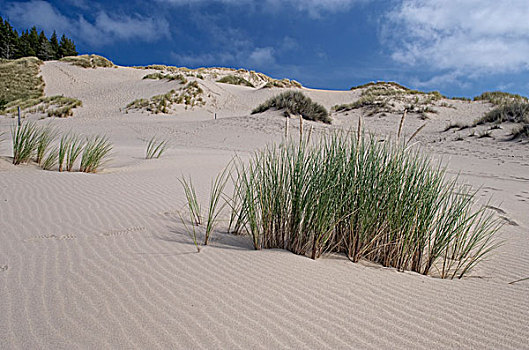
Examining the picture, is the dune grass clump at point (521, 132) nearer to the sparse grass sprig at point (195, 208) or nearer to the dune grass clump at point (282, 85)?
the sparse grass sprig at point (195, 208)

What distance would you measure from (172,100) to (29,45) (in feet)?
133

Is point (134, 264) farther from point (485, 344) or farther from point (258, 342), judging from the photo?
point (485, 344)

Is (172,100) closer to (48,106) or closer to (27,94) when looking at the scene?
(48,106)

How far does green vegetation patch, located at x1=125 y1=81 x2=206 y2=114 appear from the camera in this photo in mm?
21047

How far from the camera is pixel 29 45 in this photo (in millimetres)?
47469

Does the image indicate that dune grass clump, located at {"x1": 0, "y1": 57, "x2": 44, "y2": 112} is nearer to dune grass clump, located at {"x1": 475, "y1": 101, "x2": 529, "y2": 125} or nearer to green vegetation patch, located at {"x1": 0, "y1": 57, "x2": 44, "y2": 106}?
green vegetation patch, located at {"x1": 0, "y1": 57, "x2": 44, "y2": 106}

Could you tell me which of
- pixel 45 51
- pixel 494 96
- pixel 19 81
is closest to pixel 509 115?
pixel 494 96

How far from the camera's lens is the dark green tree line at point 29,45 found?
46594 millimetres

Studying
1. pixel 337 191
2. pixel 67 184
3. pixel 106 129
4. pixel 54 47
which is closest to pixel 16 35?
pixel 54 47

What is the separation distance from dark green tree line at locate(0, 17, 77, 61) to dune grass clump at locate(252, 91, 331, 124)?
46501 millimetres

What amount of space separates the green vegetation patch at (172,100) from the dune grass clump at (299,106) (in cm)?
752

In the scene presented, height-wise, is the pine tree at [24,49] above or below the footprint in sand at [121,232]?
above

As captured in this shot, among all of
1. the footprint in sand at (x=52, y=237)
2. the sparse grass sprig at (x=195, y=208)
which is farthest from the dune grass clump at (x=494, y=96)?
the footprint in sand at (x=52, y=237)

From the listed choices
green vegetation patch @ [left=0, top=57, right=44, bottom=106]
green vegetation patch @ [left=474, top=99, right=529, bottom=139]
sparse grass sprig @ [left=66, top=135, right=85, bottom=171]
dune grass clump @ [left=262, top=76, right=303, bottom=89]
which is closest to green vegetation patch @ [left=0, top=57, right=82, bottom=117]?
green vegetation patch @ [left=0, top=57, right=44, bottom=106]
